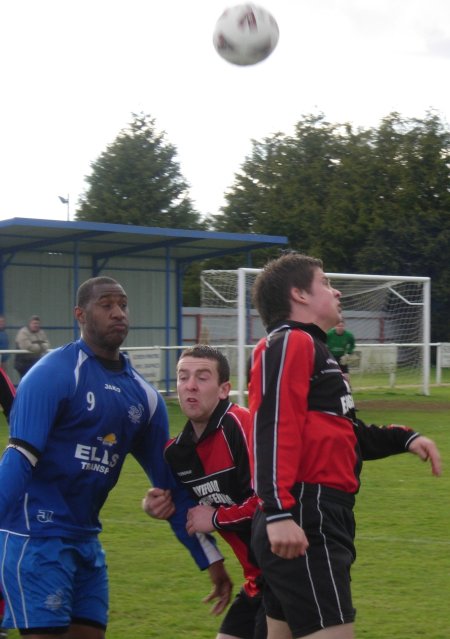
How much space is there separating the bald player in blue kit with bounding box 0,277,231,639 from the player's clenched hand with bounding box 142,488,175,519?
0.09 metres

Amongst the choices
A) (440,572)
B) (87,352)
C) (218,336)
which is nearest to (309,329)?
(87,352)

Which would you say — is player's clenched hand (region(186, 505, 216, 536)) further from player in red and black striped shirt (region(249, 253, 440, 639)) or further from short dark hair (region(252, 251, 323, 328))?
short dark hair (region(252, 251, 323, 328))

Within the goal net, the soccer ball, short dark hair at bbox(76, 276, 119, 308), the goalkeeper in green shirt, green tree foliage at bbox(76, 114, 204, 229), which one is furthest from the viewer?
green tree foliage at bbox(76, 114, 204, 229)

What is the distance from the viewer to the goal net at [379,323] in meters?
23.3

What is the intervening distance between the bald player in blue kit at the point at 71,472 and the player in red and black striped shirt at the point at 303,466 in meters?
0.70

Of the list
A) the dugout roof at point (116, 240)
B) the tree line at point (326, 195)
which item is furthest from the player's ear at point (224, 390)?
the tree line at point (326, 195)

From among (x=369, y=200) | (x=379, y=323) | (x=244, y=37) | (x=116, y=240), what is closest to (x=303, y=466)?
(x=244, y=37)

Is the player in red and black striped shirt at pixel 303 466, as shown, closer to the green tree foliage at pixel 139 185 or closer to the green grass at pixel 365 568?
the green grass at pixel 365 568

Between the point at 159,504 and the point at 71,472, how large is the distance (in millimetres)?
426

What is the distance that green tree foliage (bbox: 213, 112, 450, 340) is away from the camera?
48.3 m

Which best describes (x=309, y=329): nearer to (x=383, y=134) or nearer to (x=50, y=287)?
(x=50, y=287)

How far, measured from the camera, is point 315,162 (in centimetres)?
5338

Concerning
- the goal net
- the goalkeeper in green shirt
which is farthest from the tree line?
the goalkeeper in green shirt

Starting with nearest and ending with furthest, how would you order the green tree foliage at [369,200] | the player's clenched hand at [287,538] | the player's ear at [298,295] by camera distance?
the player's clenched hand at [287,538] → the player's ear at [298,295] → the green tree foliage at [369,200]
